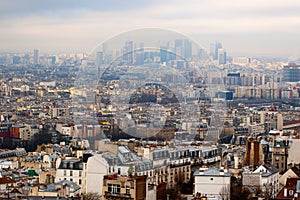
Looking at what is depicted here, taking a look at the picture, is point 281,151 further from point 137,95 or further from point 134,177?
point 137,95

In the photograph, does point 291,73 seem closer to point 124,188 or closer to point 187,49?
point 187,49

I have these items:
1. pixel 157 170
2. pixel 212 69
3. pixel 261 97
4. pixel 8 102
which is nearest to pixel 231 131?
pixel 212 69

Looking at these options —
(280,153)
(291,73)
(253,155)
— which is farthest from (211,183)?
(291,73)

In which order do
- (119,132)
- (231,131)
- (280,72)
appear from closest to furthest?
1. (119,132)
2. (231,131)
3. (280,72)

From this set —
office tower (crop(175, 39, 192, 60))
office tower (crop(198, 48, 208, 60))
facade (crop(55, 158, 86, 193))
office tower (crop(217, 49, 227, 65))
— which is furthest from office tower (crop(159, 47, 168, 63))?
office tower (crop(217, 49, 227, 65))

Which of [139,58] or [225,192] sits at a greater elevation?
[139,58]

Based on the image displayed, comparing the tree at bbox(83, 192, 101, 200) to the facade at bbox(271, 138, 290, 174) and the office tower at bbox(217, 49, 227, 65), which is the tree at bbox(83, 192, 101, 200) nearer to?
the facade at bbox(271, 138, 290, 174)

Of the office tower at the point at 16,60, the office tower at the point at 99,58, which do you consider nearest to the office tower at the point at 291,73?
the office tower at the point at 16,60
